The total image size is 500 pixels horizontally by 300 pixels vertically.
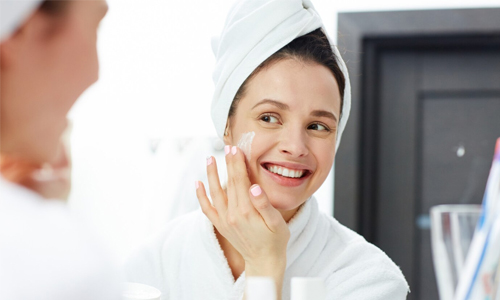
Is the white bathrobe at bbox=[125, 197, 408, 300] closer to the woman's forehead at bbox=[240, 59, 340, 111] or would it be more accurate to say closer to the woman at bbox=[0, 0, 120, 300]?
the woman's forehead at bbox=[240, 59, 340, 111]

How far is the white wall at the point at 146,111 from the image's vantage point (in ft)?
5.74

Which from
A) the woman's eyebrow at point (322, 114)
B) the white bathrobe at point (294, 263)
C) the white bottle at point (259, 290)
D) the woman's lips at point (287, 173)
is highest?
the woman's eyebrow at point (322, 114)

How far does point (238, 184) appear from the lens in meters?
0.94

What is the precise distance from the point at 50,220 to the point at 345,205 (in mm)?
1631

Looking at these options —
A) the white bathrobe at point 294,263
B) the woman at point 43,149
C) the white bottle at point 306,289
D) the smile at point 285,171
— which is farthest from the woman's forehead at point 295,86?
the woman at point 43,149

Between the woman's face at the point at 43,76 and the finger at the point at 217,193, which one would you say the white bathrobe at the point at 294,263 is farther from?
the woman's face at the point at 43,76

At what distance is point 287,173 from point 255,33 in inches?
9.3

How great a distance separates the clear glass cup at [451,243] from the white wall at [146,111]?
619mm

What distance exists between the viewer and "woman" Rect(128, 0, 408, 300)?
0.93 m

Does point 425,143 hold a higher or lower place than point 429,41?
lower

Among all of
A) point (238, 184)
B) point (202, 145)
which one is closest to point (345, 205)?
point (202, 145)

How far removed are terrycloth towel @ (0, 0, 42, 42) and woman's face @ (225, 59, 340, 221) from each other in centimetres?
65

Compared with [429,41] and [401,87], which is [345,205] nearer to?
[401,87]

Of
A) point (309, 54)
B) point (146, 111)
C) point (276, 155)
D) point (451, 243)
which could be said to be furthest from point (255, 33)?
point (146, 111)
